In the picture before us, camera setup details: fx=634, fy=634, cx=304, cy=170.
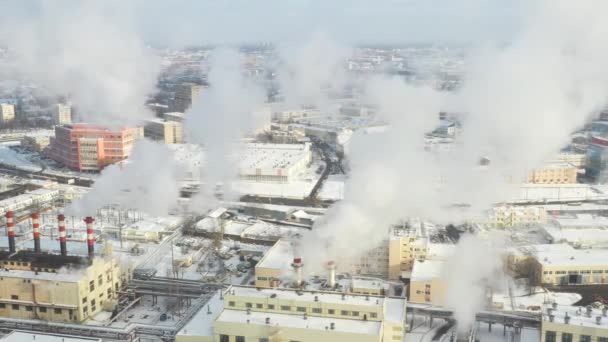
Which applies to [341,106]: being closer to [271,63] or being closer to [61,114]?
[271,63]

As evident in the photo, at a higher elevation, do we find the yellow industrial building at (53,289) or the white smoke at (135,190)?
the white smoke at (135,190)

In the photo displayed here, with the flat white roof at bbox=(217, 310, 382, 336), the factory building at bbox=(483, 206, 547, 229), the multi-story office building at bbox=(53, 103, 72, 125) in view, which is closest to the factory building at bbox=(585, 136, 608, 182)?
the factory building at bbox=(483, 206, 547, 229)

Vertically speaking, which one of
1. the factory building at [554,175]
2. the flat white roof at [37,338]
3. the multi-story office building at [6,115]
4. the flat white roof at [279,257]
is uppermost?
the multi-story office building at [6,115]

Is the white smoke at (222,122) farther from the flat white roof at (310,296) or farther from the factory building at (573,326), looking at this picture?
the factory building at (573,326)

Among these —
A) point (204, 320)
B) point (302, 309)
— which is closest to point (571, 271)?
point (302, 309)

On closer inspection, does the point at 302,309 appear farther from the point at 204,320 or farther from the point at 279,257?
the point at 279,257

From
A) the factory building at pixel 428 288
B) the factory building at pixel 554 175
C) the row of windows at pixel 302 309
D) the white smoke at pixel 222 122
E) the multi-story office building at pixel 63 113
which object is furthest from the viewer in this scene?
the multi-story office building at pixel 63 113

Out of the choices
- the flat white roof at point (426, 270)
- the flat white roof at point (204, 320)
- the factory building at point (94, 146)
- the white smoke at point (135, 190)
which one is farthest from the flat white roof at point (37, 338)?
the factory building at point (94, 146)
